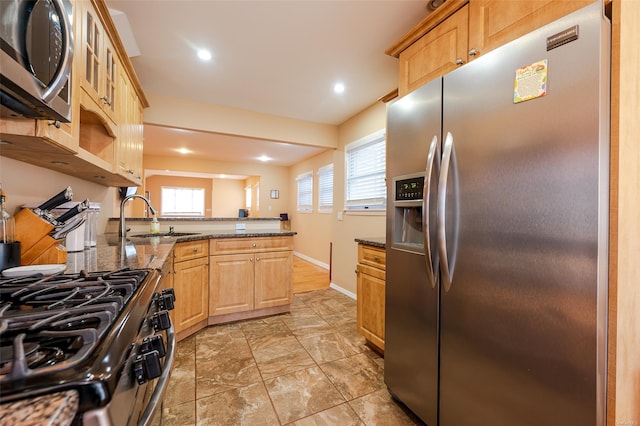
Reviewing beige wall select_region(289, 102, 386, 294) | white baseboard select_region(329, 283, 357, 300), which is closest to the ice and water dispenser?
beige wall select_region(289, 102, 386, 294)

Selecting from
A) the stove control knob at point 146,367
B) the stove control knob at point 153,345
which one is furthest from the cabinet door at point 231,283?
the stove control knob at point 146,367

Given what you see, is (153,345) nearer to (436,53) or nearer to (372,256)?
(372,256)

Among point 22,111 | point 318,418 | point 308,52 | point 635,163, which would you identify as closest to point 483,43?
point 635,163

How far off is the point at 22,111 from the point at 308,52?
6.25 ft

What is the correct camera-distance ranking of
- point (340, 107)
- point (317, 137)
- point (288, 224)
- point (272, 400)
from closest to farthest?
point (272, 400) → point (340, 107) → point (317, 137) → point (288, 224)

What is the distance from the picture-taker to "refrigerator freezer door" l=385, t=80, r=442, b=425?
128 centimetres

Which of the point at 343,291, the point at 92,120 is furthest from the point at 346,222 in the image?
the point at 92,120

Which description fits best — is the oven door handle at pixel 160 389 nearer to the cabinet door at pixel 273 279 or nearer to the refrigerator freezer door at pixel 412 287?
the refrigerator freezer door at pixel 412 287

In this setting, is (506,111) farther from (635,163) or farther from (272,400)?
(272,400)

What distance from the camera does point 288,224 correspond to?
7.35m

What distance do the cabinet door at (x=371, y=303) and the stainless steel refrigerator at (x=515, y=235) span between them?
0.59m

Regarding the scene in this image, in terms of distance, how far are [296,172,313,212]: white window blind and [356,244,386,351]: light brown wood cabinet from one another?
12.8 feet

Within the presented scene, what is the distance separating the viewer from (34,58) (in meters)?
0.76

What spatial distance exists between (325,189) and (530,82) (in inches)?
175
